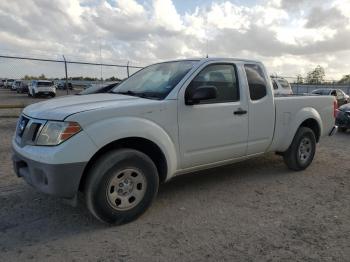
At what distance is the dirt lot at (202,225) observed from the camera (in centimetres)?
336

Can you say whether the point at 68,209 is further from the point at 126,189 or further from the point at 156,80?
the point at 156,80

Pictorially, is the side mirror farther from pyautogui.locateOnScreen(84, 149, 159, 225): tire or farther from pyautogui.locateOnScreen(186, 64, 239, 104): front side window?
pyautogui.locateOnScreen(84, 149, 159, 225): tire

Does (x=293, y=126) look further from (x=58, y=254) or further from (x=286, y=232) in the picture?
(x=58, y=254)

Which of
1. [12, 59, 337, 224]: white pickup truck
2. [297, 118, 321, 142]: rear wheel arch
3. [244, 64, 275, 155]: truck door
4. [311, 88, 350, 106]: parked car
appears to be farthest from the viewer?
[311, 88, 350, 106]: parked car

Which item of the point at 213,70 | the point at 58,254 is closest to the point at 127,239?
the point at 58,254

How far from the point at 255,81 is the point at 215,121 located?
1104 millimetres

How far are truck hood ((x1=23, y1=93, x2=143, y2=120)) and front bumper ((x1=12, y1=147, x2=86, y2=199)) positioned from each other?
0.48m

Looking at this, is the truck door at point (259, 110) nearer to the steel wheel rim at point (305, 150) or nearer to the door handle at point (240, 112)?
the door handle at point (240, 112)

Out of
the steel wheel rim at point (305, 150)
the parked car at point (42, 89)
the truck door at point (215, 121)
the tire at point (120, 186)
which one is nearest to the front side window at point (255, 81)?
→ the truck door at point (215, 121)

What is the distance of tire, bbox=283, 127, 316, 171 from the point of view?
599 centimetres

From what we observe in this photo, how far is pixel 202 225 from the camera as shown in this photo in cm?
394

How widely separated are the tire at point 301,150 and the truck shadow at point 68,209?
0.22 m

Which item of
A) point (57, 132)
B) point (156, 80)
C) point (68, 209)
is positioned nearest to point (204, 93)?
point (156, 80)

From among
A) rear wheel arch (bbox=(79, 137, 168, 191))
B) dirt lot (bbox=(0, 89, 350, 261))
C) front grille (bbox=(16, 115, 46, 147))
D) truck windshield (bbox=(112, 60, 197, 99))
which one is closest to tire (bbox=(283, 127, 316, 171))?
dirt lot (bbox=(0, 89, 350, 261))
